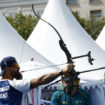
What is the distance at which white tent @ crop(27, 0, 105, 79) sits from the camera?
12.9m

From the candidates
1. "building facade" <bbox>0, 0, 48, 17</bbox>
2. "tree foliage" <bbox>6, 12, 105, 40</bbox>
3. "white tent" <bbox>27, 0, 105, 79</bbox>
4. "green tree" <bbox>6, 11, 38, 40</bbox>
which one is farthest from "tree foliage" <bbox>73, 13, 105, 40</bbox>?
"white tent" <bbox>27, 0, 105, 79</bbox>

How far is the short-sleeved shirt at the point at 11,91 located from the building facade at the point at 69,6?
1639 inches

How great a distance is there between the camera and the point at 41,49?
1334 centimetres

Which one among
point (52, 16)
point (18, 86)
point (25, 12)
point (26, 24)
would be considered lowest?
point (18, 86)

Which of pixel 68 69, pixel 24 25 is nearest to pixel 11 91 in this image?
pixel 68 69

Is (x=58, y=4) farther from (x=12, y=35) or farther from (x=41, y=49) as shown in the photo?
(x=12, y=35)

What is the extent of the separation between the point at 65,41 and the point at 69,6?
35061mm

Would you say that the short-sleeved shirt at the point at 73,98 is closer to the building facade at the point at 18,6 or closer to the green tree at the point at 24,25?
the green tree at the point at 24,25

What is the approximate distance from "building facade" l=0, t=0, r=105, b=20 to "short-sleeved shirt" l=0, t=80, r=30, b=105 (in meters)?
41.6

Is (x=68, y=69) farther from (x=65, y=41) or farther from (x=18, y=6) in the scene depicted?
(x=18, y=6)

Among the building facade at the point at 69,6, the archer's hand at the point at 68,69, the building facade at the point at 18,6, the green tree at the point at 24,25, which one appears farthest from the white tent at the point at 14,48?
the building facade at the point at 18,6

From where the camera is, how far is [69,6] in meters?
48.3

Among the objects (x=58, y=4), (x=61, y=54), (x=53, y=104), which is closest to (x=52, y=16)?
(x=58, y=4)

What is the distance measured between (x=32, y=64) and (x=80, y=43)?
3.02 m
